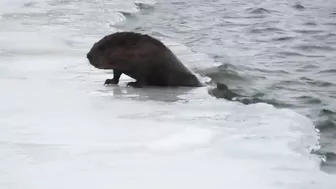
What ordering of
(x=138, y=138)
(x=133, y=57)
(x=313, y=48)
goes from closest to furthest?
(x=138, y=138), (x=133, y=57), (x=313, y=48)

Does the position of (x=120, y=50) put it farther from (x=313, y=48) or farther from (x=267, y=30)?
(x=267, y=30)

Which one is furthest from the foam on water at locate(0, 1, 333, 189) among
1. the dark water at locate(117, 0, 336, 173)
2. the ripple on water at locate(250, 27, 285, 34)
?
the ripple on water at locate(250, 27, 285, 34)

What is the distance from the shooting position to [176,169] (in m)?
4.17

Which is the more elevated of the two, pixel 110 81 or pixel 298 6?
pixel 110 81

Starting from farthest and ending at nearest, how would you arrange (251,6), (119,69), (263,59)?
(251,6) < (263,59) < (119,69)

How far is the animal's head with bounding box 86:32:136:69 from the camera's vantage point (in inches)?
280

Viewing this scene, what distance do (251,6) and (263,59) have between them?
807 centimetres

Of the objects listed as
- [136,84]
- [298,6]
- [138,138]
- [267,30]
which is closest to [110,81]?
[136,84]

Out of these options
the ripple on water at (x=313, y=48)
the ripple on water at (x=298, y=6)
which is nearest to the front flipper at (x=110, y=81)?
the ripple on water at (x=313, y=48)

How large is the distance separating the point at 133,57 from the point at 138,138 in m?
2.33

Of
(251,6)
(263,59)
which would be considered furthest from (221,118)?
(251,6)

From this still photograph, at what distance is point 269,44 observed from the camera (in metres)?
11.2

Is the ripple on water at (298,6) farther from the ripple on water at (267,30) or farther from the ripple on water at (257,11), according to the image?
the ripple on water at (267,30)

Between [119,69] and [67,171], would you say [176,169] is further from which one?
[119,69]
